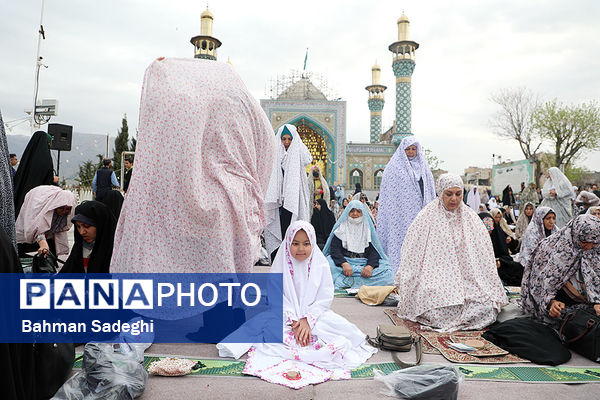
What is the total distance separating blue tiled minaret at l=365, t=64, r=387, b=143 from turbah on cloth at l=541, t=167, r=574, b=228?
1703 cm

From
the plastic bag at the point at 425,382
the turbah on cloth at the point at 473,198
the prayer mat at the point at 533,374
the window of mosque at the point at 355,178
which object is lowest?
the prayer mat at the point at 533,374

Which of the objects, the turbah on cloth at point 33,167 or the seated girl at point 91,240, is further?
the turbah on cloth at point 33,167

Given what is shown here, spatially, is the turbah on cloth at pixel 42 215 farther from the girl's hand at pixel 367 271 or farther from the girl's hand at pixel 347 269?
the girl's hand at pixel 367 271

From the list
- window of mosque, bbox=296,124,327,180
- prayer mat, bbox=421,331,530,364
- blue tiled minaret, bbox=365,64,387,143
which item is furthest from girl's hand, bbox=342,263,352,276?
blue tiled minaret, bbox=365,64,387,143

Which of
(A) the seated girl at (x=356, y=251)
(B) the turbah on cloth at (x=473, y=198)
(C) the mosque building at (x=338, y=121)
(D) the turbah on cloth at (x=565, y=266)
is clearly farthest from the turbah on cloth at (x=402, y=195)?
(C) the mosque building at (x=338, y=121)

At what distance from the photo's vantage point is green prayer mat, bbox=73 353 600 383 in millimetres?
1810

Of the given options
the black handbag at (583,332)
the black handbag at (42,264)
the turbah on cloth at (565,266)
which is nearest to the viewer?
the black handbag at (583,332)

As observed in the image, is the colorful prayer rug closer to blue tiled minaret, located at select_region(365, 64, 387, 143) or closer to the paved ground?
the paved ground

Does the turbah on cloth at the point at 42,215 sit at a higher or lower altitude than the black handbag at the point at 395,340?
higher

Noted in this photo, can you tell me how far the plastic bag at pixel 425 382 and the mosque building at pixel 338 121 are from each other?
617 inches

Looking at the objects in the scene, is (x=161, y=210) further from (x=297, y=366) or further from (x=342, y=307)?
(x=342, y=307)

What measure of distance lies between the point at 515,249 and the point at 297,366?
4.74 metres

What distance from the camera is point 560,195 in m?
6.18

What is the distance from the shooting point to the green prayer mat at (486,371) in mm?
1810
